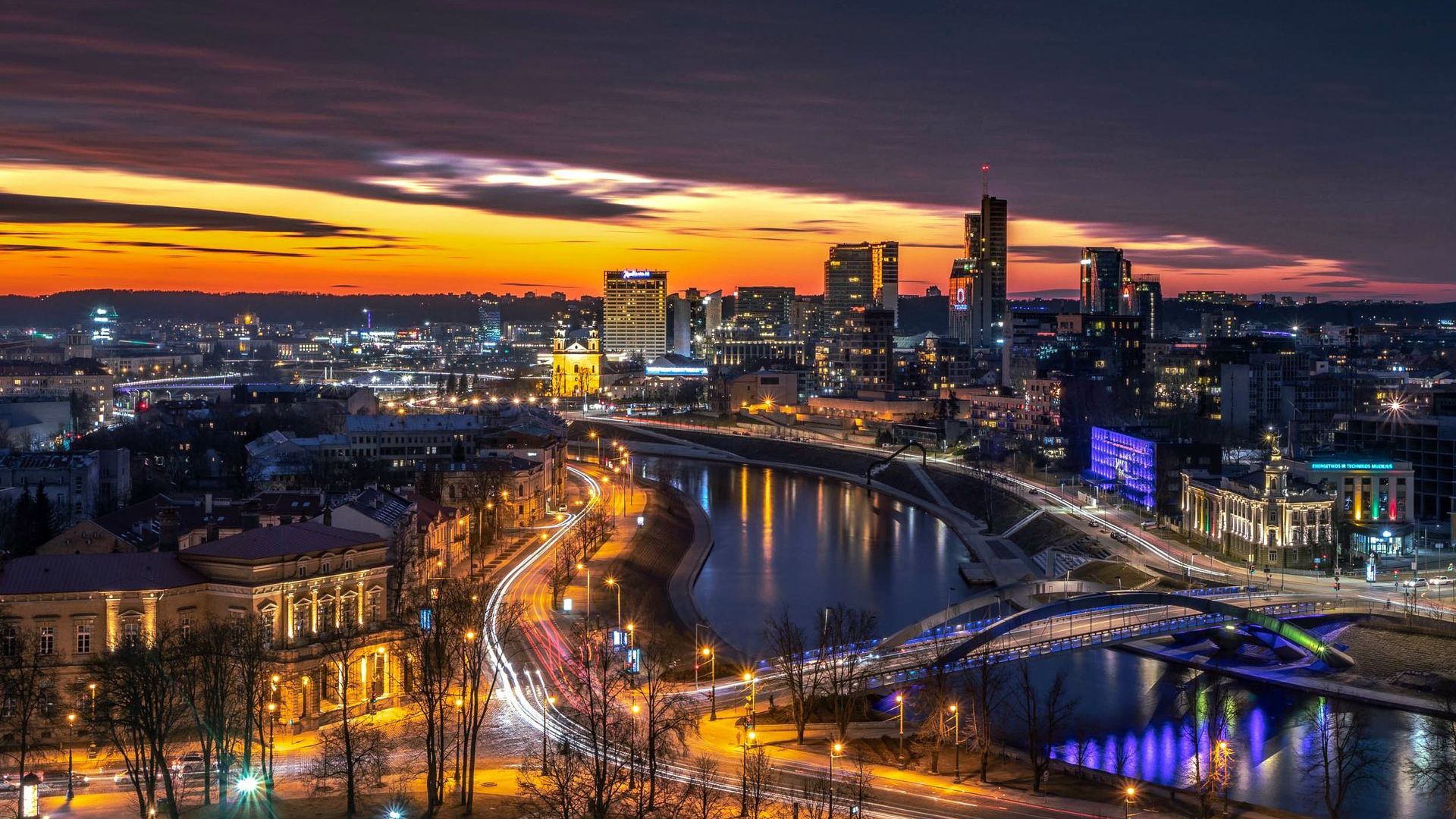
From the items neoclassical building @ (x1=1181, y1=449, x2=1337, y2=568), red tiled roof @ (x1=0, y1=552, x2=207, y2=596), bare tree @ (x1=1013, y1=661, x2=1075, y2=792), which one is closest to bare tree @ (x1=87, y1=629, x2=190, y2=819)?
red tiled roof @ (x1=0, y1=552, x2=207, y2=596)

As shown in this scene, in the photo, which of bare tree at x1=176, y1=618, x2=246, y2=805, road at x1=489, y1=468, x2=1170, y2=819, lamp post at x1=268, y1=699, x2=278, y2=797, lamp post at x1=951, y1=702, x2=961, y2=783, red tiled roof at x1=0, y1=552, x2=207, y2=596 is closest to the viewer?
bare tree at x1=176, y1=618, x2=246, y2=805

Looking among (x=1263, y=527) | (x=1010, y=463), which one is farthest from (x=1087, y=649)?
(x=1010, y=463)

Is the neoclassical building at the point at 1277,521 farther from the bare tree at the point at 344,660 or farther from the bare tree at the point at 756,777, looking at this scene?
the bare tree at the point at 344,660

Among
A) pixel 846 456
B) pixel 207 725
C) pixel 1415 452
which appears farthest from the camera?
pixel 846 456

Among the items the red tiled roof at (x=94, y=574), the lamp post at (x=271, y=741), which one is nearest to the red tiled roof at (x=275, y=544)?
the red tiled roof at (x=94, y=574)

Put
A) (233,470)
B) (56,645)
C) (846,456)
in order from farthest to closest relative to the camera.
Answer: (846,456) < (233,470) < (56,645)

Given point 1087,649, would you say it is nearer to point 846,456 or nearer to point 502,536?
point 502,536

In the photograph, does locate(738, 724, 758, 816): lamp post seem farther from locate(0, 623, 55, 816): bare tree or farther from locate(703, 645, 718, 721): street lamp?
locate(0, 623, 55, 816): bare tree
